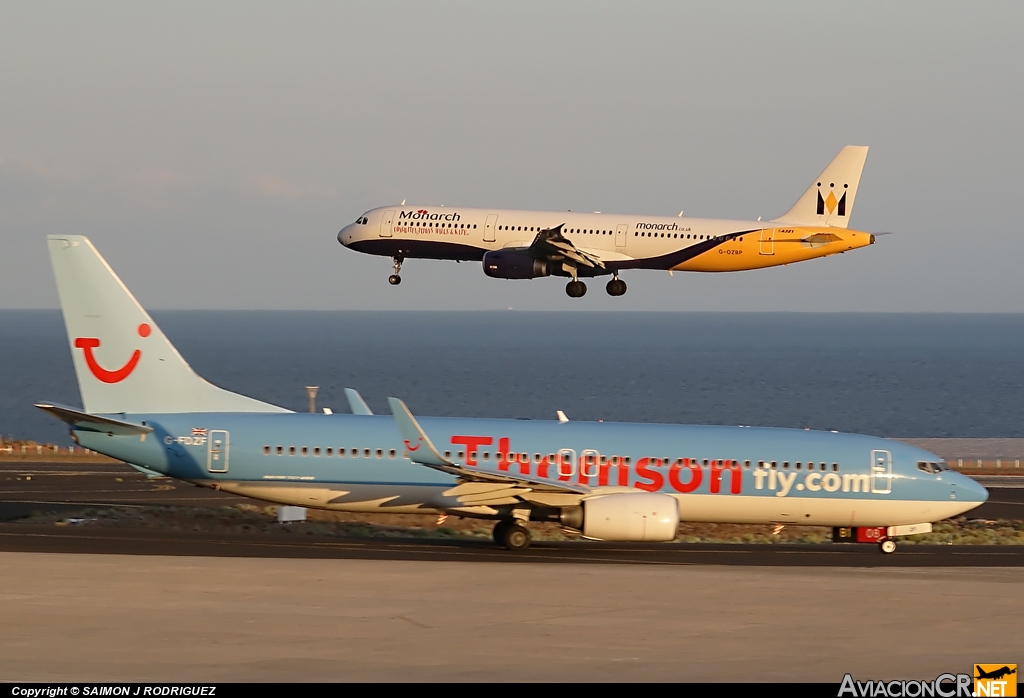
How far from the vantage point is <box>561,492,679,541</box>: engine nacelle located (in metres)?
34.8

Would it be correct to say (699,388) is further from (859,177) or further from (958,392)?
(859,177)

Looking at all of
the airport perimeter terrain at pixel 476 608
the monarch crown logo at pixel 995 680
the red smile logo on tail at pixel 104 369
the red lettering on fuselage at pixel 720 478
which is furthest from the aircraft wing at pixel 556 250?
the monarch crown logo at pixel 995 680

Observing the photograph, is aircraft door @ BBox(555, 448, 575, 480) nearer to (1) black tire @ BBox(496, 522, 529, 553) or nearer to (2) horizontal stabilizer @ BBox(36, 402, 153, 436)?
(1) black tire @ BBox(496, 522, 529, 553)

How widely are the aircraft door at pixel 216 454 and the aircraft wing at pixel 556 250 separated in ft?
52.6

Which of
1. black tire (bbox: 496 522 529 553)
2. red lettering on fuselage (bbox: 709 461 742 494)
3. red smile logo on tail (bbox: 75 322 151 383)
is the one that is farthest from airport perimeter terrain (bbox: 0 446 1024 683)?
red smile logo on tail (bbox: 75 322 151 383)

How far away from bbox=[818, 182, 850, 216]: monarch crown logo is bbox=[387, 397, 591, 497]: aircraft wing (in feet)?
76.1

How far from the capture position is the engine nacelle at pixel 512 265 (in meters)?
47.6

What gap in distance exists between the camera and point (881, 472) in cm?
3775

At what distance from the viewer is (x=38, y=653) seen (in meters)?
20.8

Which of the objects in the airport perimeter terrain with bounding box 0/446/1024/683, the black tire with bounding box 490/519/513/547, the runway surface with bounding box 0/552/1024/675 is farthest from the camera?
the black tire with bounding box 490/519/513/547

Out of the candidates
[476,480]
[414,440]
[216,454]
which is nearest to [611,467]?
[476,480]

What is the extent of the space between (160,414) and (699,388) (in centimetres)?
15405

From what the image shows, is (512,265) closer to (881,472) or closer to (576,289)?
(576,289)

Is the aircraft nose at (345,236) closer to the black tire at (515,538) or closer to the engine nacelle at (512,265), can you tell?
the engine nacelle at (512,265)
